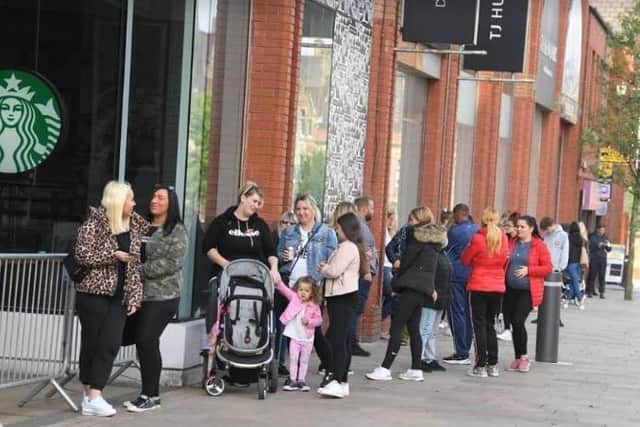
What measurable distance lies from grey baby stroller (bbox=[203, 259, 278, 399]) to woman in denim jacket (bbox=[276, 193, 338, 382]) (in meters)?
1.37

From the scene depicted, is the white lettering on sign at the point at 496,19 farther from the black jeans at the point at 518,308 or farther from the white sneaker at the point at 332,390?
the white sneaker at the point at 332,390

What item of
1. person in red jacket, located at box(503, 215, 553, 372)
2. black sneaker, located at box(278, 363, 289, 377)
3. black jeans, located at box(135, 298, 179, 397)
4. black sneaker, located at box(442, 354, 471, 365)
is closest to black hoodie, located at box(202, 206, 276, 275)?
black jeans, located at box(135, 298, 179, 397)

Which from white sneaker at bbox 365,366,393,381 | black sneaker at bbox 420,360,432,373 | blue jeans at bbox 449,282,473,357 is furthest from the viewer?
blue jeans at bbox 449,282,473,357

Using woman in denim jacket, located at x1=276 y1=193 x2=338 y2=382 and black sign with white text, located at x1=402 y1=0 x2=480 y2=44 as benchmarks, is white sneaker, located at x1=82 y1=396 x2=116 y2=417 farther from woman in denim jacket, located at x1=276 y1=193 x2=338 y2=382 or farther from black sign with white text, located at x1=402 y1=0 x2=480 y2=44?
black sign with white text, located at x1=402 y1=0 x2=480 y2=44

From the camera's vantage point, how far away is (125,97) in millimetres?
13914

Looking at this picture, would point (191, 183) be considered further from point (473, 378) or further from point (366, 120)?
point (366, 120)

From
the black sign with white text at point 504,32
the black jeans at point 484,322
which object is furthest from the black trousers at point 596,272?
the black jeans at point 484,322

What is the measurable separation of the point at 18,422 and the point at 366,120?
32.1 ft

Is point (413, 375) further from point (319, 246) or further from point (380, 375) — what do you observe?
point (319, 246)

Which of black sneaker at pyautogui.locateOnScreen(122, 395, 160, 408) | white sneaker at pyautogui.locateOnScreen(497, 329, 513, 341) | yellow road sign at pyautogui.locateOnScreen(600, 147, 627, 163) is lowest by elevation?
white sneaker at pyautogui.locateOnScreen(497, 329, 513, 341)

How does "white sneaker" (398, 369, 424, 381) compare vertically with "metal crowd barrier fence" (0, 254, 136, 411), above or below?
below

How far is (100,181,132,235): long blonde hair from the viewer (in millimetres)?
11383

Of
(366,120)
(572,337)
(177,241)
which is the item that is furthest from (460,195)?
(177,241)

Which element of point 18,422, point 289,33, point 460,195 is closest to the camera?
point 18,422
